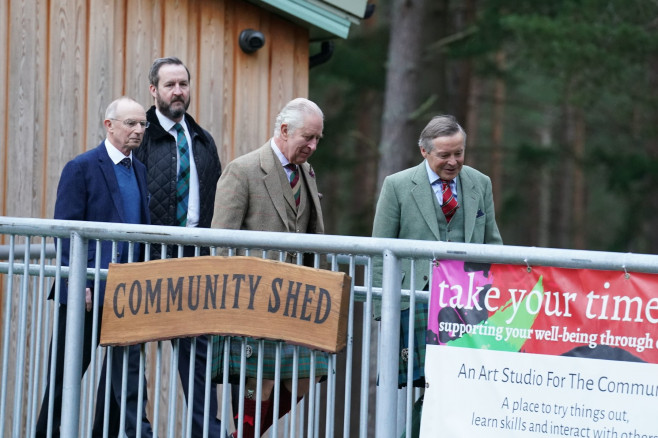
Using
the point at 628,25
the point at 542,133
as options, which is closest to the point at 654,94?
the point at 628,25

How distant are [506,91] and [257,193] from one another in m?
29.1

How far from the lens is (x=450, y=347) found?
4227 millimetres

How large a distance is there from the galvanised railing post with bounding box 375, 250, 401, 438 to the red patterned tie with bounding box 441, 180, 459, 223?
143 cm

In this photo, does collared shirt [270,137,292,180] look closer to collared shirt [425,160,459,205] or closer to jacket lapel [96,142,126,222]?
collared shirt [425,160,459,205]

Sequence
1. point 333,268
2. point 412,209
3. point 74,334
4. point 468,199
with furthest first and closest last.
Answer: point 468,199
point 412,209
point 74,334
point 333,268

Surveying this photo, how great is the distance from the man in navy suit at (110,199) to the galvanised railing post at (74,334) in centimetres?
68

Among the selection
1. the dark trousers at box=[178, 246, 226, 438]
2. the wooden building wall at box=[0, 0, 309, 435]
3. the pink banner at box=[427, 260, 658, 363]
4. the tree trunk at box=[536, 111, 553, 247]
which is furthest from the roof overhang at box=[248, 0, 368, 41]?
the tree trunk at box=[536, 111, 553, 247]

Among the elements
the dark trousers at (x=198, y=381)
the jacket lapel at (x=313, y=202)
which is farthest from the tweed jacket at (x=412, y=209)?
the dark trousers at (x=198, y=381)

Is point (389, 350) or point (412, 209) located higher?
point (412, 209)

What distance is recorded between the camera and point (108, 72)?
8469 millimetres

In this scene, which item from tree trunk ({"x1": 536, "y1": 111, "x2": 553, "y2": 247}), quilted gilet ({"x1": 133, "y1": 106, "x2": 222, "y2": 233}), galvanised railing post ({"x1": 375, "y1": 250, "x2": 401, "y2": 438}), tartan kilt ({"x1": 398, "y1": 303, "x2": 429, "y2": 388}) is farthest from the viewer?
tree trunk ({"x1": 536, "y1": 111, "x2": 553, "y2": 247})

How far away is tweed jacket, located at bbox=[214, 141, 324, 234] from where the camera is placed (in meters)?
5.56

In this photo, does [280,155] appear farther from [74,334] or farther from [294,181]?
[74,334]

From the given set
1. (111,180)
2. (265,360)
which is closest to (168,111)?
(111,180)
